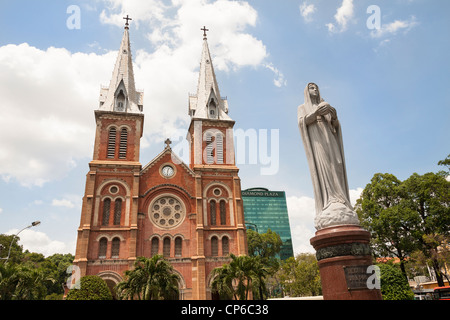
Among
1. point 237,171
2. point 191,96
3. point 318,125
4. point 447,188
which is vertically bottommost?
point 318,125

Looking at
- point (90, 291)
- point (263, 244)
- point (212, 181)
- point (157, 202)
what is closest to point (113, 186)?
point (157, 202)

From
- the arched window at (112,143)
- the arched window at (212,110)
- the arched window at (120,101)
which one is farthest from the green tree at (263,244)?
the arched window at (120,101)

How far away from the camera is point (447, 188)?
2456cm

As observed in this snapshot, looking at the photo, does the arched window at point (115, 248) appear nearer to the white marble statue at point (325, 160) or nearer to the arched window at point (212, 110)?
the arched window at point (212, 110)

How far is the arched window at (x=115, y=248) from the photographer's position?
87.9 ft

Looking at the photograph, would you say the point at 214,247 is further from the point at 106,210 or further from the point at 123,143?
the point at 123,143

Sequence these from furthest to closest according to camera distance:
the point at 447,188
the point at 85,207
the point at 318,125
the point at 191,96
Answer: the point at 191,96 → the point at 85,207 → the point at 447,188 → the point at 318,125

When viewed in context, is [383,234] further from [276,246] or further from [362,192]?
[276,246]

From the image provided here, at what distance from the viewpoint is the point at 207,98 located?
3612 cm

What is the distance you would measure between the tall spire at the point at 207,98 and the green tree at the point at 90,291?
19.1 metres
